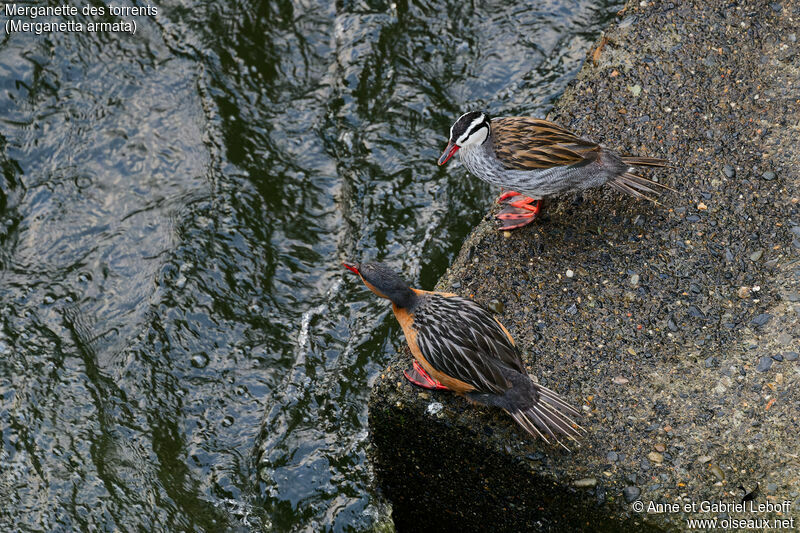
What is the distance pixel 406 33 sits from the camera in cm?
794

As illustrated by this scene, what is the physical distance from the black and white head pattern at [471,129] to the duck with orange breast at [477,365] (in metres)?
1.17

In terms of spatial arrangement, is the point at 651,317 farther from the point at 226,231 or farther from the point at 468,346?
the point at 226,231

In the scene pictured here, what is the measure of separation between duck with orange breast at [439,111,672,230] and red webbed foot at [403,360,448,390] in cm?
148

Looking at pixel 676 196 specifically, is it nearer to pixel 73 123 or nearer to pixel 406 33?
pixel 406 33

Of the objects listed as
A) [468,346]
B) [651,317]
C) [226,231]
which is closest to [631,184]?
[651,317]

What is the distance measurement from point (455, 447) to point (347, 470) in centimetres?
108

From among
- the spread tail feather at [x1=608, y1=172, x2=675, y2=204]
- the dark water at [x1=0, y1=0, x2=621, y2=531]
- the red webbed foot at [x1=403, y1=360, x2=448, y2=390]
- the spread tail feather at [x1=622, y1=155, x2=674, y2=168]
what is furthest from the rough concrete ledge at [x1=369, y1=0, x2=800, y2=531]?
the dark water at [x1=0, y1=0, x2=621, y2=531]

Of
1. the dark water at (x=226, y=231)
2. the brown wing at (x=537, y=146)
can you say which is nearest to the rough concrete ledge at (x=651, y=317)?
the brown wing at (x=537, y=146)

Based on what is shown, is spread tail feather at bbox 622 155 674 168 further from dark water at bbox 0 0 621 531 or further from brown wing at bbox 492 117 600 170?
dark water at bbox 0 0 621 531

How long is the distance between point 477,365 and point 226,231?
3092mm

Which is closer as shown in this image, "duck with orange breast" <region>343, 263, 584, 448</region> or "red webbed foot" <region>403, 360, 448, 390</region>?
"duck with orange breast" <region>343, 263, 584, 448</region>

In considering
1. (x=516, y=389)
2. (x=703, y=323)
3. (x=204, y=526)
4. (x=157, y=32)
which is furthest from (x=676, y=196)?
(x=157, y=32)

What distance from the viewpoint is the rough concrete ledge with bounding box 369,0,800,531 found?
15.0 ft

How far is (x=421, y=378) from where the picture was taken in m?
5.01
